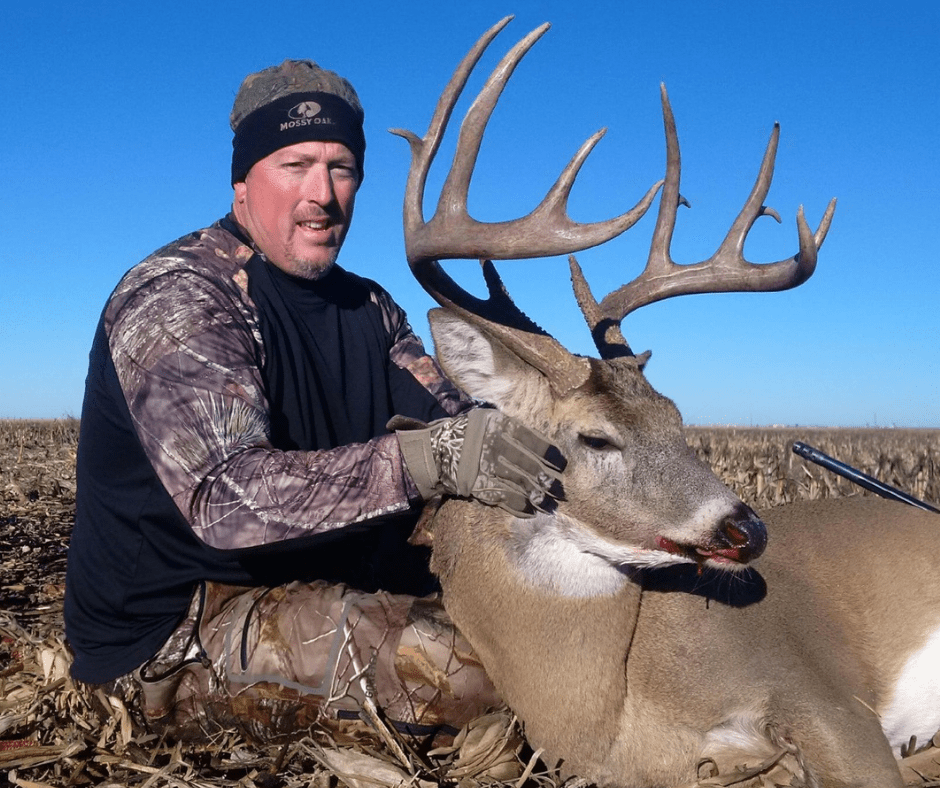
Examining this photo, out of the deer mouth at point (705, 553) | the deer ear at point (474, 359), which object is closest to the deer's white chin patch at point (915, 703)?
the deer mouth at point (705, 553)

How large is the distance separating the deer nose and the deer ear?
0.84m

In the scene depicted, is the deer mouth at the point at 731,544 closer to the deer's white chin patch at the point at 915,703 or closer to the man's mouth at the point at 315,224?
the deer's white chin patch at the point at 915,703

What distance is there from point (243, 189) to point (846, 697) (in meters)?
3.08

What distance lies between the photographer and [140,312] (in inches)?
132

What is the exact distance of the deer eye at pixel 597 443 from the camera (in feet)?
10.6

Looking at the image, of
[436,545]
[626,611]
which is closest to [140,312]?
[436,545]

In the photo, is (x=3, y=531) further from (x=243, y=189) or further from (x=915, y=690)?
(x=915, y=690)

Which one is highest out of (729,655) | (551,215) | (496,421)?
(551,215)

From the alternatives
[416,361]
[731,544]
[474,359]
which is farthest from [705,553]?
[416,361]

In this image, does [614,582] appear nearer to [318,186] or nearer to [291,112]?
[318,186]

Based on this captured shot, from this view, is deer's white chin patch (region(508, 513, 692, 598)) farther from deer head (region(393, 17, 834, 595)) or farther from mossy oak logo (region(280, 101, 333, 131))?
mossy oak logo (region(280, 101, 333, 131))

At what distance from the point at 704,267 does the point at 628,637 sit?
5.04 feet

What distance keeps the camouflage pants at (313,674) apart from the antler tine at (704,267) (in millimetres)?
1430

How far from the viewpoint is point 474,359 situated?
3414mm
